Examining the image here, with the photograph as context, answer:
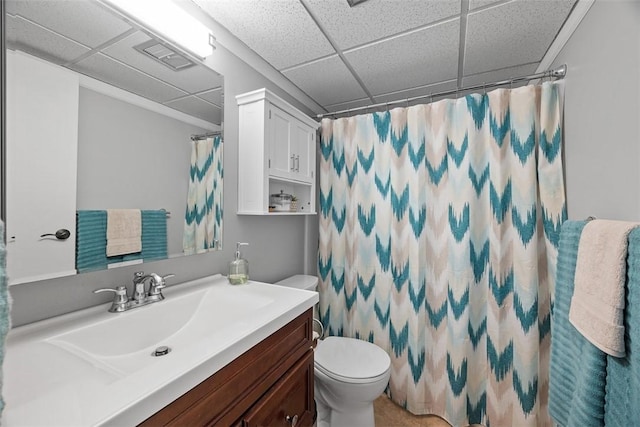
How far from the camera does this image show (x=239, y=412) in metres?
0.77

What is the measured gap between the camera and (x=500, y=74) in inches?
71.9

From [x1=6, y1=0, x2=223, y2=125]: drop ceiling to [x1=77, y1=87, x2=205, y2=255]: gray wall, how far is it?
0.30 feet

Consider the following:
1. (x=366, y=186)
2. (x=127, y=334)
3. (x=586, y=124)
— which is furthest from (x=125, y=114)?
(x=586, y=124)

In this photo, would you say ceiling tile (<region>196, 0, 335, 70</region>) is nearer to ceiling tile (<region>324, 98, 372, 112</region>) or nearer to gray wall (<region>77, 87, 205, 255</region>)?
gray wall (<region>77, 87, 205, 255</region>)

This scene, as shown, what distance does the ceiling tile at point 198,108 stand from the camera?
3.91 feet

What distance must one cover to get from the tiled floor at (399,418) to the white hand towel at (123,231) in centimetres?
173

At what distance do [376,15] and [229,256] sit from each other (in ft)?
4.74

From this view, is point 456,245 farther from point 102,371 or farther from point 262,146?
point 102,371

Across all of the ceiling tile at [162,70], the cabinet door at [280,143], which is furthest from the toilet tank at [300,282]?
the ceiling tile at [162,70]

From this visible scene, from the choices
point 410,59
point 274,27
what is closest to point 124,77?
point 274,27

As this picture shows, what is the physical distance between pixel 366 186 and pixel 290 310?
1.19 metres

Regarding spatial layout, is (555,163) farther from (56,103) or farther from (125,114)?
(56,103)

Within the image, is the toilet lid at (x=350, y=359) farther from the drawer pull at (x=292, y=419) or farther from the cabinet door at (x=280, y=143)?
the cabinet door at (x=280, y=143)

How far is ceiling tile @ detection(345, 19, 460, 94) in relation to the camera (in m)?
1.45
